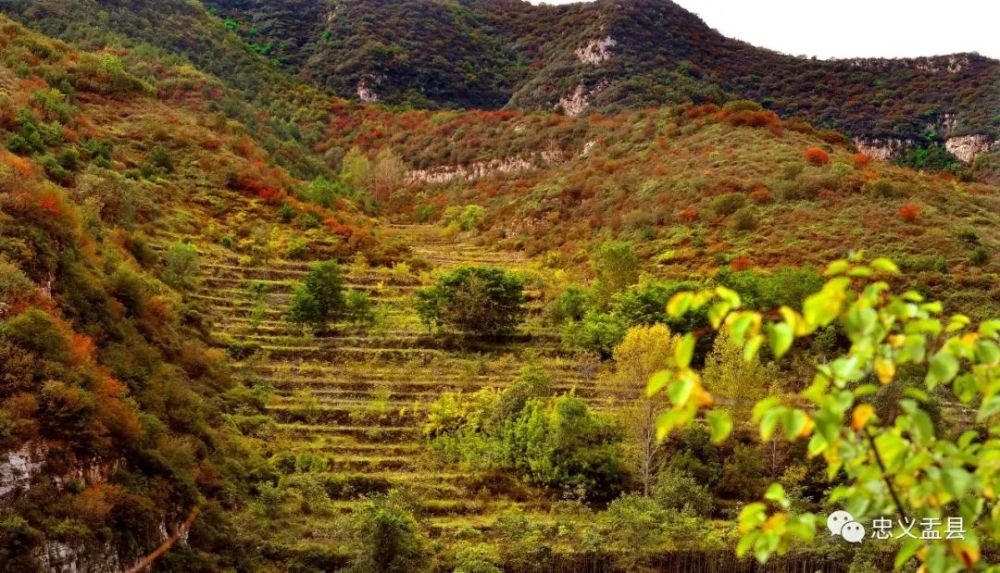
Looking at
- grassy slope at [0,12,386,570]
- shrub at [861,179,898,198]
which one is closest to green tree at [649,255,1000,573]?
grassy slope at [0,12,386,570]

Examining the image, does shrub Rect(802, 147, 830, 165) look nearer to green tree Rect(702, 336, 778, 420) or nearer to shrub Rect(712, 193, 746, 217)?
shrub Rect(712, 193, 746, 217)

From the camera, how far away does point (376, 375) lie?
95.1 feet

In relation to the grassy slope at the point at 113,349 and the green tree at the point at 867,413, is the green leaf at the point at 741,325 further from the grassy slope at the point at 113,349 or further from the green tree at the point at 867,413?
the grassy slope at the point at 113,349

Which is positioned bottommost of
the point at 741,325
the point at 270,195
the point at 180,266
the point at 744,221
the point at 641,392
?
the point at 641,392

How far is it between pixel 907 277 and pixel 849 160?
1649 cm

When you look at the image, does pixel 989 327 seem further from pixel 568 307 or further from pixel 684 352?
pixel 568 307

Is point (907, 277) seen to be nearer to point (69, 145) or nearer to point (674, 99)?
point (69, 145)

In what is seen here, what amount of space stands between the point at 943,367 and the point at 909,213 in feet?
130

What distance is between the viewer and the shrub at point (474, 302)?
32.4m

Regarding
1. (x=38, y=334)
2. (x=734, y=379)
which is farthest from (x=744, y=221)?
(x=38, y=334)

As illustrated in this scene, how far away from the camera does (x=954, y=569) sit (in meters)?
2.93

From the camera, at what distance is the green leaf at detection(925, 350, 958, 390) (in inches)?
109

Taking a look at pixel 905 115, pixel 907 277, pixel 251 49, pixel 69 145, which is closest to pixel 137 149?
pixel 69 145

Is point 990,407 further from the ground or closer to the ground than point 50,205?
closer to the ground
